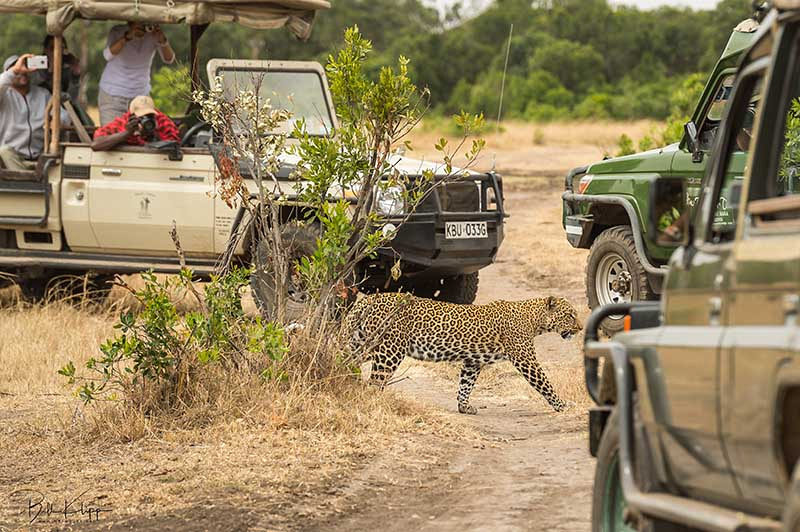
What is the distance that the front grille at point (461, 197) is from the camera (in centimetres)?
1098

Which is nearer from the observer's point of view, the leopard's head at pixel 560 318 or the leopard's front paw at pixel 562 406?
the leopard's front paw at pixel 562 406

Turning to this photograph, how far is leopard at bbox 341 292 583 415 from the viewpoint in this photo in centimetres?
877

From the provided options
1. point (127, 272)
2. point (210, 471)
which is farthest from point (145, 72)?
point (210, 471)

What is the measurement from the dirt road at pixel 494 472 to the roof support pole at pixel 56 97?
3.27 metres

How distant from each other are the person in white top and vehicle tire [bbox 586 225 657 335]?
12.7ft

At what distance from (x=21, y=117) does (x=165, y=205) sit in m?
1.71

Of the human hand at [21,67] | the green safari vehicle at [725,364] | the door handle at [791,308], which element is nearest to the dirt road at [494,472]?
the green safari vehicle at [725,364]

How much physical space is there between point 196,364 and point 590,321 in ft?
10.9

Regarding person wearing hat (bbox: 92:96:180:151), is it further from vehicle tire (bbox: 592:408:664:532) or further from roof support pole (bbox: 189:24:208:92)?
vehicle tire (bbox: 592:408:664:532)

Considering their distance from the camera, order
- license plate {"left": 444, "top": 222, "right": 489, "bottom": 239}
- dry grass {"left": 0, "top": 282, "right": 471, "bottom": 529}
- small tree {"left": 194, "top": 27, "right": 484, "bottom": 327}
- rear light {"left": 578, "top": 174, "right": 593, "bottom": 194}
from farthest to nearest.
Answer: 1. rear light {"left": 578, "top": 174, "right": 593, "bottom": 194}
2. license plate {"left": 444, "top": 222, "right": 489, "bottom": 239}
3. small tree {"left": 194, "top": 27, "right": 484, "bottom": 327}
4. dry grass {"left": 0, "top": 282, "right": 471, "bottom": 529}

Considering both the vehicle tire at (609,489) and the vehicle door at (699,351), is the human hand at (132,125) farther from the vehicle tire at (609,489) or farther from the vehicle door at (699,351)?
the vehicle door at (699,351)

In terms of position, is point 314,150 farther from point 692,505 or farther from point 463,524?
point 692,505

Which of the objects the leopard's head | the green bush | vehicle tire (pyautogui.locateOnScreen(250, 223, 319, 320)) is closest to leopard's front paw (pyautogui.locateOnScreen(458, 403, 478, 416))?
the leopard's head

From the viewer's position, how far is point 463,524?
580 centimetres
